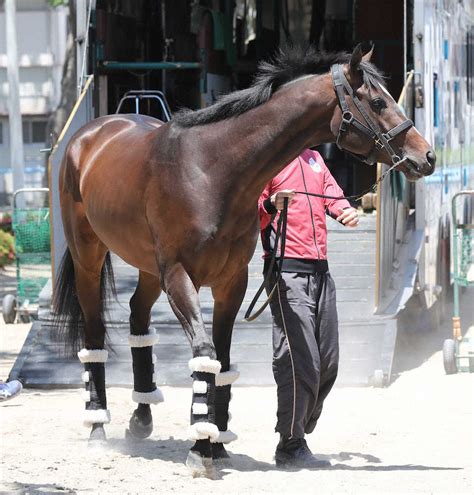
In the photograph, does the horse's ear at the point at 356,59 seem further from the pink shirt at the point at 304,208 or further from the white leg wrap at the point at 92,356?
the white leg wrap at the point at 92,356

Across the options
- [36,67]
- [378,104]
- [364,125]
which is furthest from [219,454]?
[36,67]

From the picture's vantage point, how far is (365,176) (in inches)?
556

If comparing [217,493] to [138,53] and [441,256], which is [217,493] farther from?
[138,53]

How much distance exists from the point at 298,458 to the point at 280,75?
6.65 feet

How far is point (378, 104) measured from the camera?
5.77m

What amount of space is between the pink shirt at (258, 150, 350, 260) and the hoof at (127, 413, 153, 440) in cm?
153

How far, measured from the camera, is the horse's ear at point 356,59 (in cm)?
570

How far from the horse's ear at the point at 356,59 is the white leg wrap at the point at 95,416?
271 centimetres

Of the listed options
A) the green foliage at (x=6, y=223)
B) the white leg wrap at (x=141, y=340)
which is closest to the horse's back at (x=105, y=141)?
the white leg wrap at (x=141, y=340)

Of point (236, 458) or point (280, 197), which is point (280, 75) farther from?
point (236, 458)

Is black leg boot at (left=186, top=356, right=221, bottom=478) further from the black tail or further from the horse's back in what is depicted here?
the black tail

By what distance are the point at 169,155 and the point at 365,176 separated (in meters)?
8.08

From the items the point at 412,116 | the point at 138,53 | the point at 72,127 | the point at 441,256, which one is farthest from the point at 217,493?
the point at 138,53

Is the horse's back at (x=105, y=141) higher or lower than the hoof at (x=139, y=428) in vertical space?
higher
